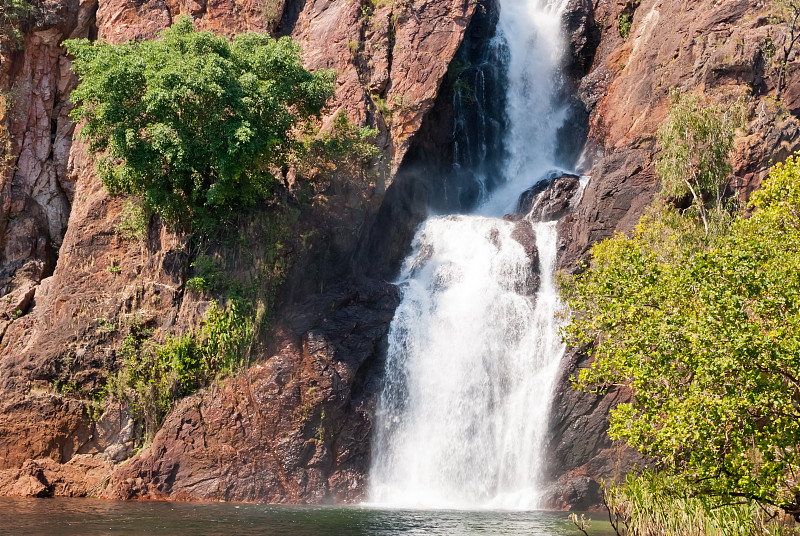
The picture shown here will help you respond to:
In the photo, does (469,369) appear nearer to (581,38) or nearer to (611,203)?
(611,203)

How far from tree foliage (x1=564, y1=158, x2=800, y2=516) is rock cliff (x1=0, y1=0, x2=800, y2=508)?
12.8 metres

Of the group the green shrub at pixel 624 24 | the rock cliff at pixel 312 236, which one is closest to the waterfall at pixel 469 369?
the rock cliff at pixel 312 236

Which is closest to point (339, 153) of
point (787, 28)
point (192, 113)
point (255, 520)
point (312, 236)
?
point (312, 236)

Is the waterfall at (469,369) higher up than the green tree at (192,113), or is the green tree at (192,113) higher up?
the green tree at (192,113)

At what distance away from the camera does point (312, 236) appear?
1254 inches

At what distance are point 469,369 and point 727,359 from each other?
58.3 feet

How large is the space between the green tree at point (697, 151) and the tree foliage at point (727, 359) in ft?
45.3

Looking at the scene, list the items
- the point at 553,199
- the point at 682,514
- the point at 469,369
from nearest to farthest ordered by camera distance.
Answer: the point at 682,514 < the point at 469,369 < the point at 553,199

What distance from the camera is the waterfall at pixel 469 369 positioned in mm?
27125

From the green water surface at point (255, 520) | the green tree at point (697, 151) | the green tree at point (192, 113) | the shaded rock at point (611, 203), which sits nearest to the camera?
the green water surface at point (255, 520)

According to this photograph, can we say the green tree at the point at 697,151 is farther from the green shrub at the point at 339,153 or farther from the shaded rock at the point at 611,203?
the green shrub at the point at 339,153

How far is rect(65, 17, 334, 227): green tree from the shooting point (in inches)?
1100

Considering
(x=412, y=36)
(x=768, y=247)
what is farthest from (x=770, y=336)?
(x=412, y=36)

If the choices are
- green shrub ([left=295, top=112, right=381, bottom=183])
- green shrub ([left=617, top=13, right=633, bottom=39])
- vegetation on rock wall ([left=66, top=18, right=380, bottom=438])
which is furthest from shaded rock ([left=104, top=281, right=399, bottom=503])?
green shrub ([left=617, top=13, right=633, bottom=39])
